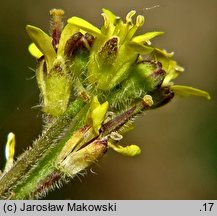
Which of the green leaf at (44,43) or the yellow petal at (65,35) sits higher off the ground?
the yellow petal at (65,35)

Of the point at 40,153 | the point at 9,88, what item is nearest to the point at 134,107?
the point at 40,153

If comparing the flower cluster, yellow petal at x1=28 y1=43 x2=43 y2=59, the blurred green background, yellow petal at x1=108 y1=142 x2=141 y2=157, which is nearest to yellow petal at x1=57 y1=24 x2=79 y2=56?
the flower cluster

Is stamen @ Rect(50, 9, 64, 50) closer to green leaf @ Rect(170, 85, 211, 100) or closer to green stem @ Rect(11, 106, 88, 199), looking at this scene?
green stem @ Rect(11, 106, 88, 199)

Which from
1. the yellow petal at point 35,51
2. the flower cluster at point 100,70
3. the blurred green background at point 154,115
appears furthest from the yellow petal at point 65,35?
the blurred green background at point 154,115

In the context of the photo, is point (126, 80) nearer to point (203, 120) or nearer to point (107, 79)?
point (107, 79)

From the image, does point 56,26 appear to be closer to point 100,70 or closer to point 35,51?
point 35,51

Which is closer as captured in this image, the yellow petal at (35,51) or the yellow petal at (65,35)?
the yellow petal at (65,35)

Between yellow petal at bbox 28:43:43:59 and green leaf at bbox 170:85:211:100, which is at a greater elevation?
yellow petal at bbox 28:43:43:59

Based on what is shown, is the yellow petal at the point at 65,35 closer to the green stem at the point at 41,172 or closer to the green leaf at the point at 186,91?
the green stem at the point at 41,172
